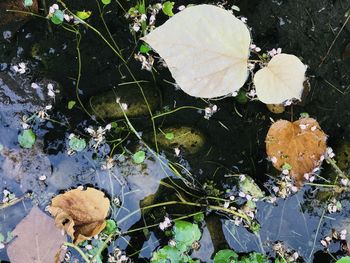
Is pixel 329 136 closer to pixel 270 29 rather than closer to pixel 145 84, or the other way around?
pixel 270 29

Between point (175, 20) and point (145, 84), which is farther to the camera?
point (145, 84)

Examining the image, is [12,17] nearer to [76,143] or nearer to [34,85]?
[34,85]

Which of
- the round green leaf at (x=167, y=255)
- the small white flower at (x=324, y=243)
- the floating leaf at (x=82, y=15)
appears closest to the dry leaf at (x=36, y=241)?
the round green leaf at (x=167, y=255)

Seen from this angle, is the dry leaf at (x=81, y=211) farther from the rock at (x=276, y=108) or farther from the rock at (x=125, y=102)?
the rock at (x=276, y=108)

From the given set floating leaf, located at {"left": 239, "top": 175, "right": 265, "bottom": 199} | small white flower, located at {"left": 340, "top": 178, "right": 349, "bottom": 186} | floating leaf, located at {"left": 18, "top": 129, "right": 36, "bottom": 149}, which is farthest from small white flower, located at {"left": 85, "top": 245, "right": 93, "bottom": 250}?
small white flower, located at {"left": 340, "top": 178, "right": 349, "bottom": 186}

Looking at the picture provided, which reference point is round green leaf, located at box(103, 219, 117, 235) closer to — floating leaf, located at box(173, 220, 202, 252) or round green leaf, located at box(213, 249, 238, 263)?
floating leaf, located at box(173, 220, 202, 252)

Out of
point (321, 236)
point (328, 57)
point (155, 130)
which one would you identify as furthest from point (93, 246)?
point (328, 57)
